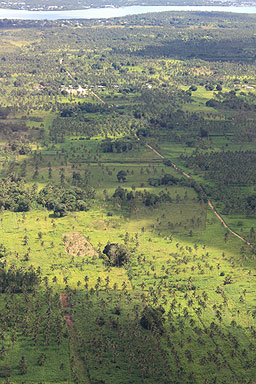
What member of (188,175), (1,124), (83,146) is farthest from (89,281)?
(1,124)

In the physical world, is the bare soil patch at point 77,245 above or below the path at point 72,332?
below

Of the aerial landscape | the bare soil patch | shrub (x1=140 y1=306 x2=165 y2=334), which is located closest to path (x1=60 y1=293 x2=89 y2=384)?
the aerial landscape

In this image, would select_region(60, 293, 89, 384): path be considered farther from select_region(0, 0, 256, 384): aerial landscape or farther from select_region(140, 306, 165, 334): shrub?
select_region(140, 306, 165, 334): shrub

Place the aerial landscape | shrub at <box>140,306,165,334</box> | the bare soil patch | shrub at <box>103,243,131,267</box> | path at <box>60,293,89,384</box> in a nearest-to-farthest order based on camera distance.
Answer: path at <box>60,293,89,384</box> → the aerial landscape → shrub at <box>140,306,165,334</box> → shrub at <box>103,243,131,267</box> → the bare soil patch

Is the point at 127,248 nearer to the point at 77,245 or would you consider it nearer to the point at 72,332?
the point at 77,245

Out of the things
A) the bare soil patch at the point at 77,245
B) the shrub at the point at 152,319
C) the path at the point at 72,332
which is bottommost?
the bare soil patch at the point at 77,245

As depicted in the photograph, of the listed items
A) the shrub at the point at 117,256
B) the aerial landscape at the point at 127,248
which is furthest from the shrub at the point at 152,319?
the shrub at the point at 117,256

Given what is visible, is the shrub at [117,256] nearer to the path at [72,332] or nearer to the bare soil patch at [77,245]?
the bare soil patch at [77,245]

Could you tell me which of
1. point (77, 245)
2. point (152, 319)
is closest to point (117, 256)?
point (77, 245)

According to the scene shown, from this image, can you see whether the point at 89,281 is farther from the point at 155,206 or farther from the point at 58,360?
the point at 155,206
